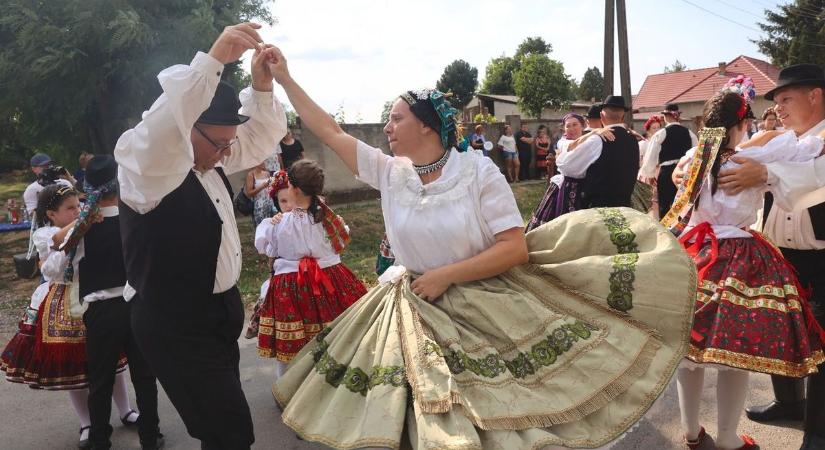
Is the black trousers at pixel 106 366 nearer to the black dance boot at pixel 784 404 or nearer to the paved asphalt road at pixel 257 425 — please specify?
the paved asphalt road at pixel 257 425

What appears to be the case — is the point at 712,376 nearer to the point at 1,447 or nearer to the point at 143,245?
the point at 143,245

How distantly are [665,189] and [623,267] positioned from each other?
425cm

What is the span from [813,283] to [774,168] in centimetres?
71

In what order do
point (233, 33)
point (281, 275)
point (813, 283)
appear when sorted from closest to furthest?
point (233, 33)
point (813, 283)
point (281, 275)

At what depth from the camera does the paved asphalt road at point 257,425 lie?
3.39m

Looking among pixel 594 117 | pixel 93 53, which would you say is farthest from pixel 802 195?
pixel 93 53

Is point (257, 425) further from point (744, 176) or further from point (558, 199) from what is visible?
point (744, 176)

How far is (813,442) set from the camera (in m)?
2.94

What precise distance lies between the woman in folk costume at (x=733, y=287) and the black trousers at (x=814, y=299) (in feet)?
0.79

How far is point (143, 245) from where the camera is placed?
215cm

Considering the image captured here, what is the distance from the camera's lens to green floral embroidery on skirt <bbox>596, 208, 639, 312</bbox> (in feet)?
7.40

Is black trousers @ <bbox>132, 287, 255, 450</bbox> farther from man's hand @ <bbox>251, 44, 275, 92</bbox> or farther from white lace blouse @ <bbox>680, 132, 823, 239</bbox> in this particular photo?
white lace blouse @ <bbox>680, 132, 823, 239</bbox>

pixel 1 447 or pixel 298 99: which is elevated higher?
pixel 298 99

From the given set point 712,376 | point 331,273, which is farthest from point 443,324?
point 712,376
